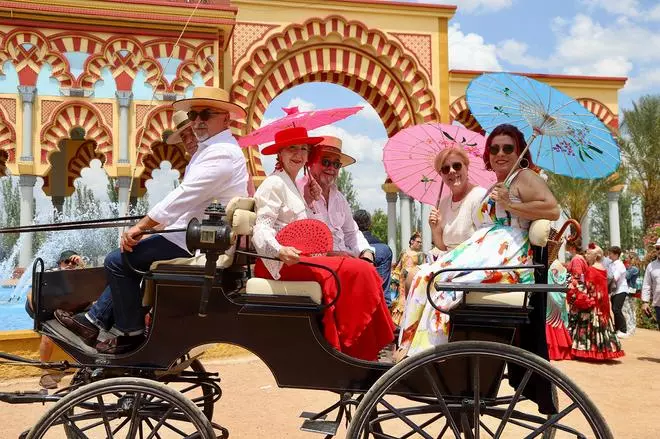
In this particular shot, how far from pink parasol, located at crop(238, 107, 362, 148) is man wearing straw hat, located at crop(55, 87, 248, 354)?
0.25m

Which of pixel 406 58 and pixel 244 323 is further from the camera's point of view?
pixel 406 58

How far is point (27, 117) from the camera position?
10.7m

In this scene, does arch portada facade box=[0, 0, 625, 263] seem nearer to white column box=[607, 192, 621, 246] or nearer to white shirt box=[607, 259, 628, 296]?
white shirt box=[607, 259, 628, 296]

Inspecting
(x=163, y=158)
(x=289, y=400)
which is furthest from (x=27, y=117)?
(x=289, y=400)

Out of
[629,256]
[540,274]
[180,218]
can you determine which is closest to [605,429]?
[540,274]

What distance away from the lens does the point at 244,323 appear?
2.76 meters

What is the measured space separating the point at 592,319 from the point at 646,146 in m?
14.0

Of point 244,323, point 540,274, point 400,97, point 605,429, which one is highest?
point 400,97

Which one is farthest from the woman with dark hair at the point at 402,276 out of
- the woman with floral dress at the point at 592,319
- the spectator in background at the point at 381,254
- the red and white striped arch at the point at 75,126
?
the red and white striped arch at the point at 75,126

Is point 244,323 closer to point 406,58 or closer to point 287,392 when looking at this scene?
point 287,392

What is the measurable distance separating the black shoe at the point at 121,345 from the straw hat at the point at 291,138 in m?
1.23

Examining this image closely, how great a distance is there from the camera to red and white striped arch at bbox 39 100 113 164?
1086cm

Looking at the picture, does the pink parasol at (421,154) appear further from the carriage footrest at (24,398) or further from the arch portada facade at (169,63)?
the arch portada facade at (169,63)

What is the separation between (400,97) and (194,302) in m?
11.2
